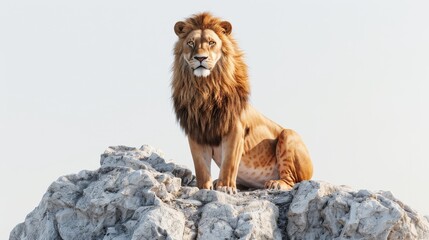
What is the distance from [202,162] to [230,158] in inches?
16.1

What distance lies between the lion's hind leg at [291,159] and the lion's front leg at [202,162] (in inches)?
36.8

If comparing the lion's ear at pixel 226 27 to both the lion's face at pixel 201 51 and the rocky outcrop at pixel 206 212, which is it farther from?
the rocky outcrop at pixel 206 212

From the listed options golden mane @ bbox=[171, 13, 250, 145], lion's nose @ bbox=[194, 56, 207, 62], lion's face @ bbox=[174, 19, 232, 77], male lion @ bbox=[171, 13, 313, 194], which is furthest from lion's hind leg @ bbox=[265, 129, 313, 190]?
lion's nose @ bbox=[194, 56, 207, 62]

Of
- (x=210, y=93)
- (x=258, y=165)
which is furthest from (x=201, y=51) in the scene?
(x=258, y=165)

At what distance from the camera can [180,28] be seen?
951 centimetres

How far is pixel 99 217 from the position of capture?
27.6 ft

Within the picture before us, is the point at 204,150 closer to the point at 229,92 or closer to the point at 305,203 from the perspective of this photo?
the point at 229,92

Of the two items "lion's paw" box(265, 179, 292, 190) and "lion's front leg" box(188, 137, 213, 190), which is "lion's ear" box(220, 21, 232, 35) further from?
"lion's paw" box(265, 179, 292, 190)

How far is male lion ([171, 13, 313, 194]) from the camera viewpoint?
9.25 metres

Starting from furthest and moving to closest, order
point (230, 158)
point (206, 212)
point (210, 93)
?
point (210, 93) < point (230, 158) < point (206, 212)

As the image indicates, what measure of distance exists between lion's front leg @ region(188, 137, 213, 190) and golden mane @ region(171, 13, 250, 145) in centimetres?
9

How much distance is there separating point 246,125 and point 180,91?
0.96 meters

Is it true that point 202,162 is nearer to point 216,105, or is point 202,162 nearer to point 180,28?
point 216,105

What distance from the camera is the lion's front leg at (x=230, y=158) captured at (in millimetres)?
9258
